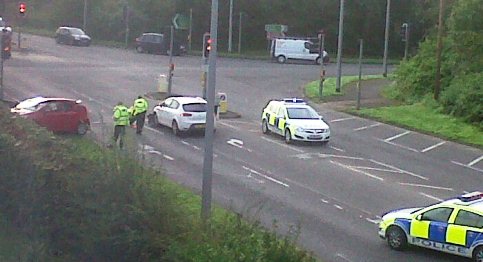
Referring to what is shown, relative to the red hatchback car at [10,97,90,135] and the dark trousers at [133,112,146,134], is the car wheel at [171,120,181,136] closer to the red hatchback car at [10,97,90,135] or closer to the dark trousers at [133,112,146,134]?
the dark trousers at [133,112,146,134]

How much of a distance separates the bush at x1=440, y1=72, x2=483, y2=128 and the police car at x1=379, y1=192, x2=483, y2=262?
65.1 ft

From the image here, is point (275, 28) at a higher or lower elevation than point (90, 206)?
higher

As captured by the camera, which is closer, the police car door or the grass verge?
the police car door

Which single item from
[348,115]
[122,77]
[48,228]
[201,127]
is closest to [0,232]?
[48,228]

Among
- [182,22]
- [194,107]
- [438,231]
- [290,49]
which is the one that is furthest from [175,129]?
[182,22]

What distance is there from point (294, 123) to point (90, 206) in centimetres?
1865

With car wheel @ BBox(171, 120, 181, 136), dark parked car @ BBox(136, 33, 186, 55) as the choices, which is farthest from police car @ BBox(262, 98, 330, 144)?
dark parked car @ BBox(136, 33, 186, 55)

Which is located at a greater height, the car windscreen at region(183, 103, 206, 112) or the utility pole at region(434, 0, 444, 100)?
the utility pole at region(434, 0, 444, 100)

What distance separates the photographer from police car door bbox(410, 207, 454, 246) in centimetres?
1847

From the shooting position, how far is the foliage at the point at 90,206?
14.2 m

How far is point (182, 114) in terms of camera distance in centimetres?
3319

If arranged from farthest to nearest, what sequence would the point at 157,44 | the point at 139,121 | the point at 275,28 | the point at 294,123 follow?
the point at 275,28 → the point at 157,44 → the point at 294,123 → the point at 139,121

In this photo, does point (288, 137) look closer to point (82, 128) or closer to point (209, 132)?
point (82, 128)

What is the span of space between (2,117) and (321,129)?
17.0 metres
